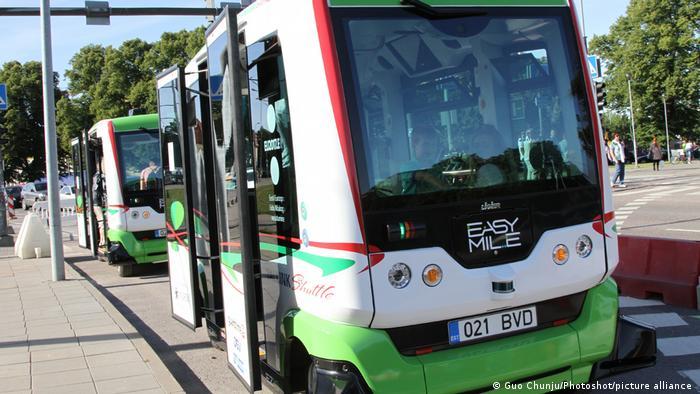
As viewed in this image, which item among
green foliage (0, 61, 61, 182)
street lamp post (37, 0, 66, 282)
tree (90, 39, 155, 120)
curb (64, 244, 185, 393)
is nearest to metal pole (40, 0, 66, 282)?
street lamp post (37, 0, 66, 282)

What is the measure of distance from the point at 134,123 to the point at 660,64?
2188 inches

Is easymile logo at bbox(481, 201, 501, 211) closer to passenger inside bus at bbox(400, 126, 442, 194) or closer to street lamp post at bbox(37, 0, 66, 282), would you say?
passenger inside bus at bbox(400, 126, 442, 194)

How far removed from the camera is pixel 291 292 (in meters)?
3.98

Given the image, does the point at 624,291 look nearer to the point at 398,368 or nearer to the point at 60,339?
the point at 398,368

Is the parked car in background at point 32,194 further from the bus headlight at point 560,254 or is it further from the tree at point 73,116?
the bus headlight at point 560,254

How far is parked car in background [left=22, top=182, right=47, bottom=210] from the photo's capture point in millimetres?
49438

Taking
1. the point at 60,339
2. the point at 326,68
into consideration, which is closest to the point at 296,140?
the point at 326,68

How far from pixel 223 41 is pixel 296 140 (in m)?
1.19

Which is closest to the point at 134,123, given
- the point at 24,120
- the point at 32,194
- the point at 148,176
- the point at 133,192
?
the point at 148,176

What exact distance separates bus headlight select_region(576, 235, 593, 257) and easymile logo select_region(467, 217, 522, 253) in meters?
0.41

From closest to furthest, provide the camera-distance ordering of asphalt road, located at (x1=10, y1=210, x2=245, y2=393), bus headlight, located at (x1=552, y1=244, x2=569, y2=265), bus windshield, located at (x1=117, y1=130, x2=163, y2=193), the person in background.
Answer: bus headlight, located at (x1=552, y1=244, x2=569, y2=265)
asphalt road, located at (x1=10, y1=210, x2=245, y2=393)
bus windshield, located at (x1=117, y1=130, x2=163, y2=193)
the person in background

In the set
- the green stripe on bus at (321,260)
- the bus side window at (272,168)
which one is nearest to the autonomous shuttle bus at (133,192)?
the bus side window at (272,168)

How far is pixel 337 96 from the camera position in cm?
345

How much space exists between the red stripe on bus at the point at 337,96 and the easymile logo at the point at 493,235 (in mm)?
661
